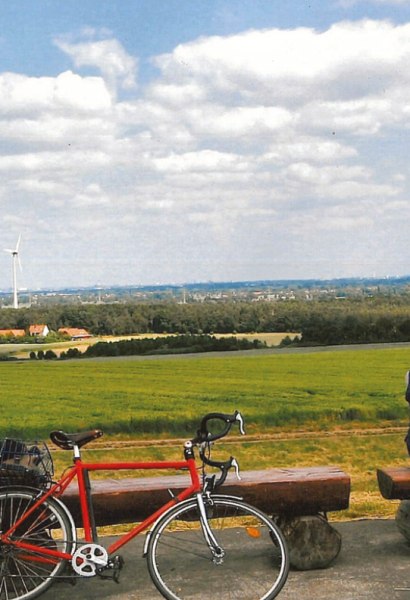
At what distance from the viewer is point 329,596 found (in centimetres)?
487

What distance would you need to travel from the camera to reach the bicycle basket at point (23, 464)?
14.9ft

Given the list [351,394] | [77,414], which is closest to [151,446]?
[77,414]

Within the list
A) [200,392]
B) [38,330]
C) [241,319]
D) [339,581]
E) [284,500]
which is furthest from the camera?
[241,319]

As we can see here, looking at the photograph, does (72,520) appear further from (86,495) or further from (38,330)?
(38,330)

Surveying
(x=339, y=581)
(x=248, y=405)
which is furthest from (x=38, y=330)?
(x=339, y=581)

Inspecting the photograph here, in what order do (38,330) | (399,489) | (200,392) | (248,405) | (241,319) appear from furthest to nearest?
(241,319), (38,330), (200,392), (248,405), (399,489)

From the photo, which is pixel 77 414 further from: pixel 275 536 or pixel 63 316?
pixel 63 316

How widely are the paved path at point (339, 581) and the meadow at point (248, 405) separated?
297 centimetres

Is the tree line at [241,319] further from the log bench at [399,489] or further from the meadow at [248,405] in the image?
the log bench at [399,489]

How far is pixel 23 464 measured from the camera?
4598mm

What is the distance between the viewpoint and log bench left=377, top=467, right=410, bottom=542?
5625mm

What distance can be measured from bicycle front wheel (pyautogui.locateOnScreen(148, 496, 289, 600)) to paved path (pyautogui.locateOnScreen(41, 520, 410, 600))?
0.15 m

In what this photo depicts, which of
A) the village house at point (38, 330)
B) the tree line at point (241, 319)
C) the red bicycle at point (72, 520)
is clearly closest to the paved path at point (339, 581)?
the red bicycle at point (72, 520)

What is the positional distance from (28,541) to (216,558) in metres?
1.16
